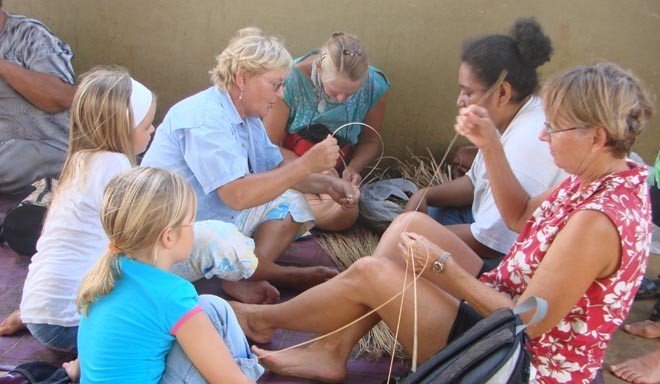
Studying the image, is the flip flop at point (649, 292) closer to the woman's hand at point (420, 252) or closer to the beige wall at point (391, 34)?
the beige wall at point (391, 34)

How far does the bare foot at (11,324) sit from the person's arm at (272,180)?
3.07 ft

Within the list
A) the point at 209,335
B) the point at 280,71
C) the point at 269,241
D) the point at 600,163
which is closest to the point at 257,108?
the point at 280,71

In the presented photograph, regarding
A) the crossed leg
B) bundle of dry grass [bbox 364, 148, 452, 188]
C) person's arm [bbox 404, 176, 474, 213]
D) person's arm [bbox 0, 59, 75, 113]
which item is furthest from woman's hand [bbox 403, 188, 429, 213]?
person's arm [bbox 0, 59, 75, 113]

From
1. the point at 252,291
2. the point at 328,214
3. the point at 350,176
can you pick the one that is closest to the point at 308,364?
the point at 252,291

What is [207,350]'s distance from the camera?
1.83m

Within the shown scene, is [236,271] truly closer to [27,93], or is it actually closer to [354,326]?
[354,326]

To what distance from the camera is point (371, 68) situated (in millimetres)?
3830

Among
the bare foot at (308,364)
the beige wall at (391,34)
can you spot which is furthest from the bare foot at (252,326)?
the beige wall at (391,34)

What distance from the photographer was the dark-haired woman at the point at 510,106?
255cm

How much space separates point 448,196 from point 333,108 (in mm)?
819

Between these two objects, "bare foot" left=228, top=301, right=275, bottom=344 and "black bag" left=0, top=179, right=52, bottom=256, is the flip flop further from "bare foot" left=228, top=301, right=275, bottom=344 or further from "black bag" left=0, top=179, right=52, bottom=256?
"black bag" left=0, top=179, right=52, bottom=256

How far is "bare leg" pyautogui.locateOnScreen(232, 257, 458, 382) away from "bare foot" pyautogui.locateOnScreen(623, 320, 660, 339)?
1.30m

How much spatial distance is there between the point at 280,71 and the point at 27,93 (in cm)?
171

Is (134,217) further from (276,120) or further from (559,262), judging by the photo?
(276,120)
